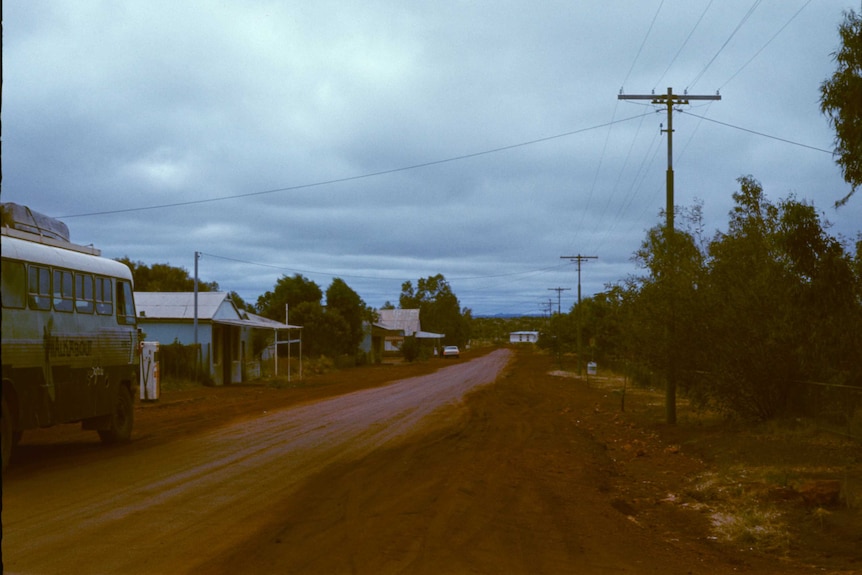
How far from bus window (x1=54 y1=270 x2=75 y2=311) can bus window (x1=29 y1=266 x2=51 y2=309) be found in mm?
301

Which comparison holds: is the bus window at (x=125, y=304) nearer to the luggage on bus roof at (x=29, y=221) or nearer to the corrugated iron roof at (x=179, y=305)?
the luggage on bus roof at (x=29, y=221)

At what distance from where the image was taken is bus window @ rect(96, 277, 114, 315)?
1662 centimetres

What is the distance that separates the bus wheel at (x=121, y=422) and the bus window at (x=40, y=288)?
13.4 feet

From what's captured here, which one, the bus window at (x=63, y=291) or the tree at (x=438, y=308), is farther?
the tree at (x=438, y=308)

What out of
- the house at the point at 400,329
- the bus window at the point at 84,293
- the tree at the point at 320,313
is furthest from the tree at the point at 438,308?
the bus window at the point at 84,293

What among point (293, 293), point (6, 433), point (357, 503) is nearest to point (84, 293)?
point (6, 433)

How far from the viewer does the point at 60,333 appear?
14617mm

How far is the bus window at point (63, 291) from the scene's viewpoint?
14609 millimetres

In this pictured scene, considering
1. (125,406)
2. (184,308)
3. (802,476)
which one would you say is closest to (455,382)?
(184,308)

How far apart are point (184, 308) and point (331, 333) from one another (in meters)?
25.2

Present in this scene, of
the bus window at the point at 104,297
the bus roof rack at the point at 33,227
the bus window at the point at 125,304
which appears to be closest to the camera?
the bus roof rack at the point at 33,227

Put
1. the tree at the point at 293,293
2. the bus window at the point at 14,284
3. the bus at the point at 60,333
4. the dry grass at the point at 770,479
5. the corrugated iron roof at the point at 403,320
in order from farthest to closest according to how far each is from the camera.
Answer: the corrugated iron roof at the point at 403,320 < the tree at the point at 293,293 < the bus at the point at 60,333 < the bus window at the point at 14,284 < the dry grass at the point at 770,479

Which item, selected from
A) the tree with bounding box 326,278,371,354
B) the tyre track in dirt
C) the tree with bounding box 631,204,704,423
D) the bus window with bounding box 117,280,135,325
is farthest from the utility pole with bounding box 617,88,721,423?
the tree with bounding box 326,278,371,354

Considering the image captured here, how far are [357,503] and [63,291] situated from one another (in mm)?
6946
